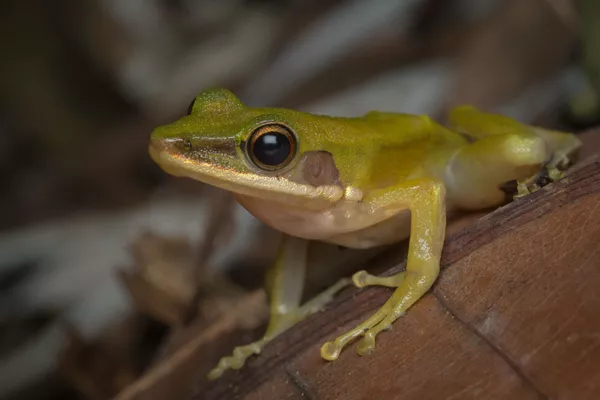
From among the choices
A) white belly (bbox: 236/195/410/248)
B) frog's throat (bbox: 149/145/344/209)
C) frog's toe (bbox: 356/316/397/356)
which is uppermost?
frog's throat (bbox: 149/145/344/209)

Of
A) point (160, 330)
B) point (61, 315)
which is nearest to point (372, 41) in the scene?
point (160, 330)

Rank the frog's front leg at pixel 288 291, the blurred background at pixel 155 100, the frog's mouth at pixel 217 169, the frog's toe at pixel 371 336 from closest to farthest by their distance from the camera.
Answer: the frog's toe at pixel 371 336, the frog's mouth at pixel 217 169, the frog's front leg at pixel 288 291, the blurred background at pixel 155 100

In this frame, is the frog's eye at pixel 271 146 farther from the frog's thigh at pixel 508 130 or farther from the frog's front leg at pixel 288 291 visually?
the frog's thigh at pixel 508 130

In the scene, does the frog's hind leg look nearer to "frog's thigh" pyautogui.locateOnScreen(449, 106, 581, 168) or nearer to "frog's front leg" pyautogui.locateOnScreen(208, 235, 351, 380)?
"frog's thigh" pyautogui.locateOnScreen(449, 106, 581, 168)

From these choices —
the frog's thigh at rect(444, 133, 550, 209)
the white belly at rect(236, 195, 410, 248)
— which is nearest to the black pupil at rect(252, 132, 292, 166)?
the white belly at rect(236, 195, 410, 248)

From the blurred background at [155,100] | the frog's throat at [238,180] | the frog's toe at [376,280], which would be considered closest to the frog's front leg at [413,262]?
the frog's toe at [376,280]

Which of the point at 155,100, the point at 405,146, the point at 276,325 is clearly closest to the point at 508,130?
the point at 405,146

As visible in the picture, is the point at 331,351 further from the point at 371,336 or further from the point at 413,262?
the point at 413,262
